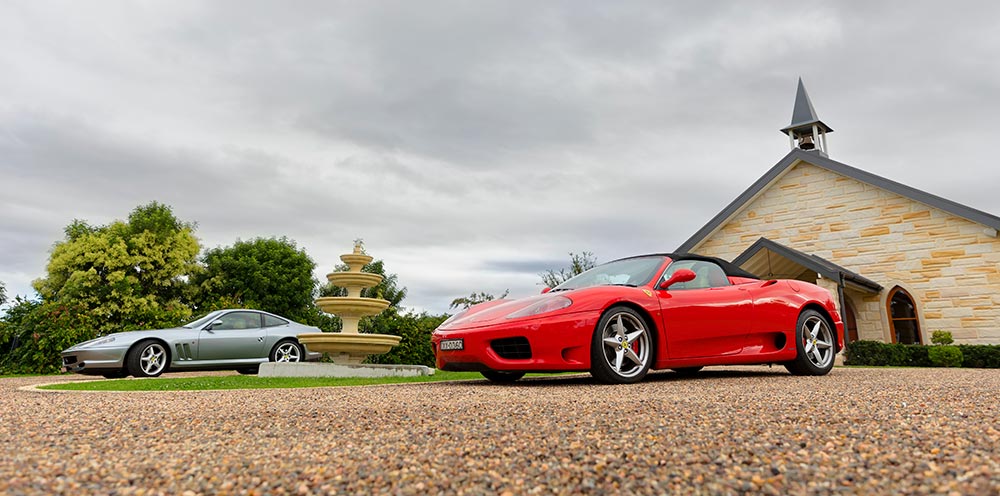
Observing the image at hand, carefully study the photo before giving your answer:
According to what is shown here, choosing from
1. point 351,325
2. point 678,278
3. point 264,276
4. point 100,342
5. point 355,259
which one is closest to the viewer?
point 678,278

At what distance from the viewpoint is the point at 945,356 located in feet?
36.9

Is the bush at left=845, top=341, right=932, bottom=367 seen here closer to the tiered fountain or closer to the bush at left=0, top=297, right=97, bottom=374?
the tiered fountain

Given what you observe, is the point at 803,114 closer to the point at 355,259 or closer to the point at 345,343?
the point at 355,259

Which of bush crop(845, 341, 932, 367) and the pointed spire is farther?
the pointed spire

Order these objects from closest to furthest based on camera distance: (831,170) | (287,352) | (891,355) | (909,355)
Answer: (287,352), (891,355), (909,355), (831,170)

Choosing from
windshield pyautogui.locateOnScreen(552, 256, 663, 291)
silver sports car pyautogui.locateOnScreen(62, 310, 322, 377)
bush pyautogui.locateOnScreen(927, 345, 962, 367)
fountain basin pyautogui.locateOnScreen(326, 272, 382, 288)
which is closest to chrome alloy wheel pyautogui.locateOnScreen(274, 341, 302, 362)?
silver sports car pyautogui.locateOnScreen(62, 310, 322, 377)

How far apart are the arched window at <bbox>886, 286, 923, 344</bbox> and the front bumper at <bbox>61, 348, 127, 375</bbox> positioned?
627 inches

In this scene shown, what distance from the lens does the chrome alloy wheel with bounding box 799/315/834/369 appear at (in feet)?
20.2

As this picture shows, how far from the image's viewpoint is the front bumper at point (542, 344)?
15.7 ft

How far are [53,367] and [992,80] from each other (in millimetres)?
19443

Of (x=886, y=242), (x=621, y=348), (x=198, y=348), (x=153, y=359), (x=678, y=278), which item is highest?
(x=886, y=242)

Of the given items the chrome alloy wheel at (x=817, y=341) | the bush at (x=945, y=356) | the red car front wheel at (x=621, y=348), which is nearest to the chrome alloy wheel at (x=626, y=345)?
the red car front wheel at (x=621, y=348)

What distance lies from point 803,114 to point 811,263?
906cm

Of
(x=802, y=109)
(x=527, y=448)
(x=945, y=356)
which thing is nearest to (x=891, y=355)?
(x=945, y=356)
